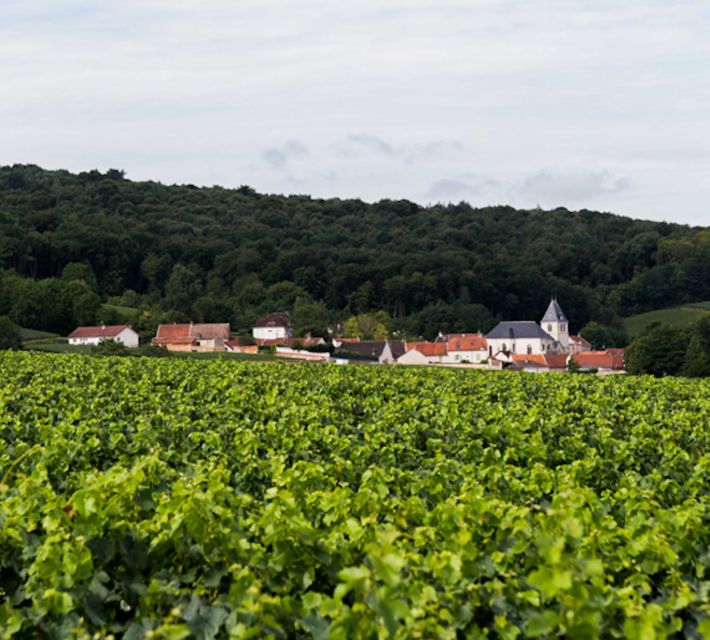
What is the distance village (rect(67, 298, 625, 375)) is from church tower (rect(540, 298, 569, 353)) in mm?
1528

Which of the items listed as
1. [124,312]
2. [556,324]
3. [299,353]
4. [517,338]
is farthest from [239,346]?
[556,324]

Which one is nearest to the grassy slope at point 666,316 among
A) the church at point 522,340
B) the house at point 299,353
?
the church at point 522,340

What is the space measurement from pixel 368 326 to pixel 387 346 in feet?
76.3

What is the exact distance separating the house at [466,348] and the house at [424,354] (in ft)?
4.85

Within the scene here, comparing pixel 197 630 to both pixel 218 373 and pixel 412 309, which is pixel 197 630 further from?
pixel 412 309

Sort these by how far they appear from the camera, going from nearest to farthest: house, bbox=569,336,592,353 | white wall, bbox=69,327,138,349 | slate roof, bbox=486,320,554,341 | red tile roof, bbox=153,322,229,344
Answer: white wall, bbox=69,327,138,349 < red tile roof, bbox=153,322,229,344 < slate roof, bbox=486,320,554,341 < house, bbox=569,336,592,353

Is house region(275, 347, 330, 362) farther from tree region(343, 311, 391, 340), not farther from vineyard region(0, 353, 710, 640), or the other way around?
vineyard region(0, 353, 710, 640)

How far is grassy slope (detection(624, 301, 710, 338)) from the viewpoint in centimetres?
13888

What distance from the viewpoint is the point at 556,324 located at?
5172 inches

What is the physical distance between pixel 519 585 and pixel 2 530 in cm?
337

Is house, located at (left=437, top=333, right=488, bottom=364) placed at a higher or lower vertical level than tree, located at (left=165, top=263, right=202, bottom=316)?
lower

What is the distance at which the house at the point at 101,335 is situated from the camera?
297 ft

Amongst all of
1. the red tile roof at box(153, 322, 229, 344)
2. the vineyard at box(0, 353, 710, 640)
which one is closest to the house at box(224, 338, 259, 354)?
the red tile roof at box(153, 322, 229, 344)

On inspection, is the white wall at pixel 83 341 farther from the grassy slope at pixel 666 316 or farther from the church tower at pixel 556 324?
the grassy slope at pixel 666 316
